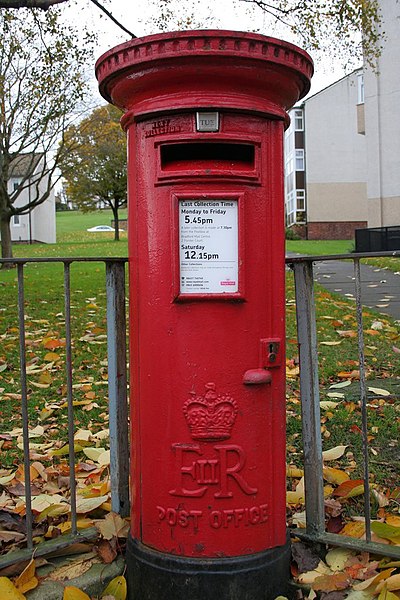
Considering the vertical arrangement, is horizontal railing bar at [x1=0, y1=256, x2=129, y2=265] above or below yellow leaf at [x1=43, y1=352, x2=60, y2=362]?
above

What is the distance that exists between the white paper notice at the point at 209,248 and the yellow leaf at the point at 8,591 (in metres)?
1.27

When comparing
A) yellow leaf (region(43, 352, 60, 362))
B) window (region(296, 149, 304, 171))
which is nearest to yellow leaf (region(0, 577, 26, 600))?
yellow leaf (region(43, 352, 60, 362))

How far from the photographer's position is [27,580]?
8.30 feet

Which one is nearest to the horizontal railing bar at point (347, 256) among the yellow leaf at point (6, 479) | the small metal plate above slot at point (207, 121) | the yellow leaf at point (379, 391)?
the small metal plate above slot at point (207, 121)

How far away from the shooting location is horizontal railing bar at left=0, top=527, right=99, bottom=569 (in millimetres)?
2590

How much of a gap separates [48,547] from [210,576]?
2.30ft

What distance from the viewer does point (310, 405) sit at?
279 centimetres

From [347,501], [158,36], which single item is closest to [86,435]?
[347,501]

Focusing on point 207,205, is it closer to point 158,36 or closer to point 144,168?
point 144,168

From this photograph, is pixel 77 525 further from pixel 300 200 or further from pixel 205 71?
pixel 300 200

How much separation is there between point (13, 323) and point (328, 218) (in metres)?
34.3

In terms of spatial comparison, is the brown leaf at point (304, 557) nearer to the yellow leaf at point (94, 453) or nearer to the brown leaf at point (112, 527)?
the brown leaf at point (112, 527)

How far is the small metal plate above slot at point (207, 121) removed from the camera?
2277 millimetres

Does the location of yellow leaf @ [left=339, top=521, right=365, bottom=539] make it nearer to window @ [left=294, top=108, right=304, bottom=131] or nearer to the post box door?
the post box door
